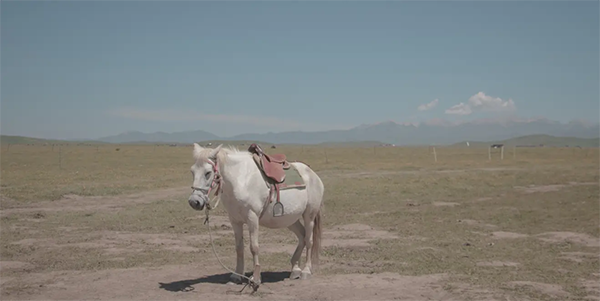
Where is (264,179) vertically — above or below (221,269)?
above

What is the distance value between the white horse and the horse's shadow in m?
0.33

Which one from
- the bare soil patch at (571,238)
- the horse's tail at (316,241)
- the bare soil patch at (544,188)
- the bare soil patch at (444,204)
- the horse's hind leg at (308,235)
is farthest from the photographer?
the bare soil patch at (544,188)

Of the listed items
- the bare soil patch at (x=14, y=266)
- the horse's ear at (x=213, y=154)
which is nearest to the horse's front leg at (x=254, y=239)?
the horse's ear at (x=213, y=154)

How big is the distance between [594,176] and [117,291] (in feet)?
109

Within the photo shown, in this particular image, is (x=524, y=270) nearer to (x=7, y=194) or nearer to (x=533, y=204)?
(x=533, y=204)

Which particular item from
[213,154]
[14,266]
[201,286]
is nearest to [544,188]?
[201,286]

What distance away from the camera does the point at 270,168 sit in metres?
8.53

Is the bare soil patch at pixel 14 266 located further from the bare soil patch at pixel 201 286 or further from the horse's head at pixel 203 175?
the horse's head at pixel 203 175

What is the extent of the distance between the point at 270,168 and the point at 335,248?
426 centimetres

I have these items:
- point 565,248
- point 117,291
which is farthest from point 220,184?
point 565,248

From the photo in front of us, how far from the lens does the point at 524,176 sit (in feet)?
106

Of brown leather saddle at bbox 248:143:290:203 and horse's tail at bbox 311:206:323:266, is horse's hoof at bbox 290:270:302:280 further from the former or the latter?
brown leather saddle at bbox 248:143:290:203

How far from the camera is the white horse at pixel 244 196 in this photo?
24.8 feet

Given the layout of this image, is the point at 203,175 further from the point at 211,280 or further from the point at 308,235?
the point at 308,235
